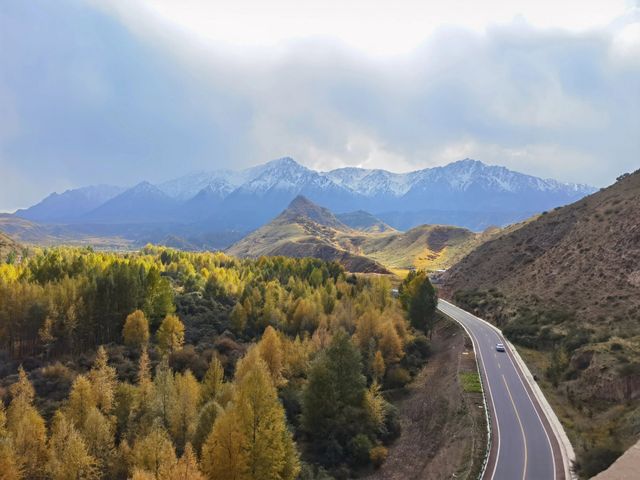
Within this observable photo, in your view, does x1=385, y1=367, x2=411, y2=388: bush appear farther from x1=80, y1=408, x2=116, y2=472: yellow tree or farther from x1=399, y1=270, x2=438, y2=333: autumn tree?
x1=80, y1=408, x2=116, y2=472: yellow tree

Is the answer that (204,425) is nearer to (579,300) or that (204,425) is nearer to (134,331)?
(134,331)

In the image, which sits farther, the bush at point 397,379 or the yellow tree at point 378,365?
the bush at point 397,379

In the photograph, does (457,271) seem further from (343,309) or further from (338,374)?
(338,374)

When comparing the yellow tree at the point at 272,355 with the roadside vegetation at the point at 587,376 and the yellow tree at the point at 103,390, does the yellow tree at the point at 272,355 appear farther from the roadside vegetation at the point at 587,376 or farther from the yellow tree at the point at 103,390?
the roadside vegetation at the point at 587,376

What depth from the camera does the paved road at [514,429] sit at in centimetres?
4216

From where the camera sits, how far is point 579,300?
89312mm

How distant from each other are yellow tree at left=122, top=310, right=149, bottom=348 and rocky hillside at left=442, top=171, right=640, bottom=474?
72.0 metres

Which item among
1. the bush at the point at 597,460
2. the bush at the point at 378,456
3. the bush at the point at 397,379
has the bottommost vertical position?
the bush at the point at 378,456

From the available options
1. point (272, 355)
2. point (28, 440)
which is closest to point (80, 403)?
point (28, 440)

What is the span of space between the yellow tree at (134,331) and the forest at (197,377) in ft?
0.64

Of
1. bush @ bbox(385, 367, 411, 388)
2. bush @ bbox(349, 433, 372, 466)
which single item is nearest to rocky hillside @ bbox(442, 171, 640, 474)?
bush @ bbox(385, 367, 411, 388)

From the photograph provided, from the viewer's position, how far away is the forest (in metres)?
40.6

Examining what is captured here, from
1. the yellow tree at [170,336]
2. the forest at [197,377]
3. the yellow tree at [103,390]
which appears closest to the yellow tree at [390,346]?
the forest at [197,377]

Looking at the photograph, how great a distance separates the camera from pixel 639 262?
86188 millimetres
